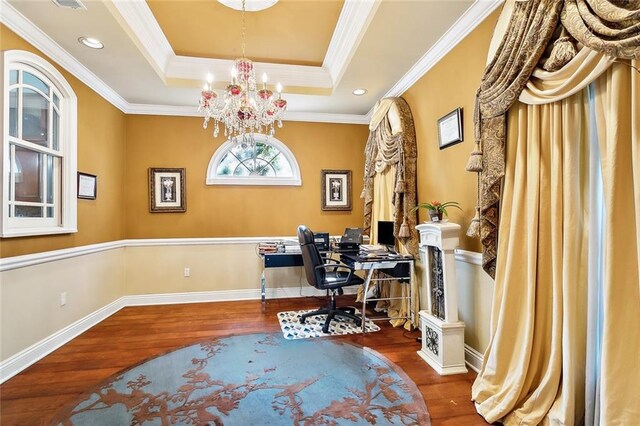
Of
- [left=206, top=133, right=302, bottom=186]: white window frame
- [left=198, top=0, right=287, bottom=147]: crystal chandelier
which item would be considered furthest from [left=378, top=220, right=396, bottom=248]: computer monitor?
[left=198, top=0, right=287, bottom=147]: crystal chandelier

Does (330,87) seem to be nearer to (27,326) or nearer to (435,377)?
(435,377)

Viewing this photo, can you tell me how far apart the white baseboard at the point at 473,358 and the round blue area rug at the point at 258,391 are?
0.56 m

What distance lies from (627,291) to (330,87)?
320 centimetres

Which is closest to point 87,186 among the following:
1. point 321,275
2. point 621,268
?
point 321,275

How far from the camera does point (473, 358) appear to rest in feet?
7.63

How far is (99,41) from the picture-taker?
2.54 meters

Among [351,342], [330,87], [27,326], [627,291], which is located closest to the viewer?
[627,291]

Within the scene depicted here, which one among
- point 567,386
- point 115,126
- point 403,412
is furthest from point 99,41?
point 567,386

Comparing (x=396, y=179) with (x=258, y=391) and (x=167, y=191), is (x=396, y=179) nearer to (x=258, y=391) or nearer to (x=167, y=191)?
(x=258, y=391)

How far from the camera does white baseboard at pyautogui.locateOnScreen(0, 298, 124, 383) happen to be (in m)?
2.23

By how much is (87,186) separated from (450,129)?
3.66 m

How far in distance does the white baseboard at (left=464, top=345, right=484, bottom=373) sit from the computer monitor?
1263mm

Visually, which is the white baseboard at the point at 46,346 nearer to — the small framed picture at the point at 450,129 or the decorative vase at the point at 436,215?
the decorative vase at the point at 436,215

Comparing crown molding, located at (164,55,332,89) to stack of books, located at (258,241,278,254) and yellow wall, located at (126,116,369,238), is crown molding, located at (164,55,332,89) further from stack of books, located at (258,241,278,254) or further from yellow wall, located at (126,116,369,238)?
stack of books, located at (258,241,278,254)
